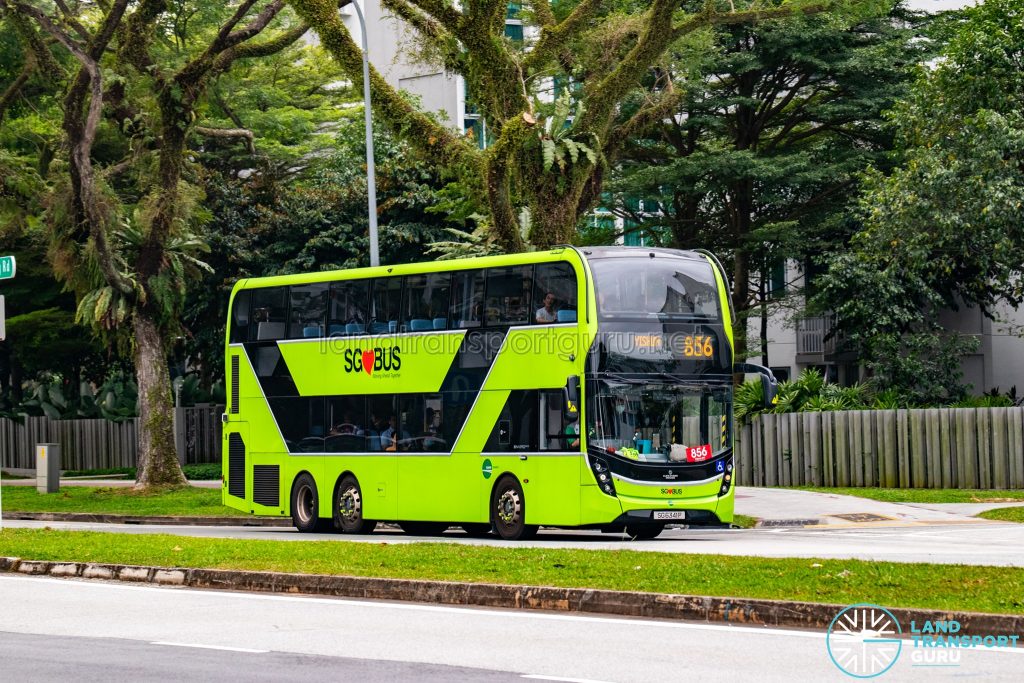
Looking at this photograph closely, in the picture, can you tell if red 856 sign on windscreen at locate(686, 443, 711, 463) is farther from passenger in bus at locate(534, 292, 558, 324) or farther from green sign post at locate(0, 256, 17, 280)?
green sign post at locate(0, 256, 17, 280)

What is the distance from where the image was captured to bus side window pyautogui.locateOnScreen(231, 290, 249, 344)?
86.1 feet

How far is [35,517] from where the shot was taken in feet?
101

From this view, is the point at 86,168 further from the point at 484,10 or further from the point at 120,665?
the point at 120,665

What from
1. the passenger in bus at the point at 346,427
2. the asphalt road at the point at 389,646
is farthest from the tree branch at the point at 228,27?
the asphalt road at the point at 389,646

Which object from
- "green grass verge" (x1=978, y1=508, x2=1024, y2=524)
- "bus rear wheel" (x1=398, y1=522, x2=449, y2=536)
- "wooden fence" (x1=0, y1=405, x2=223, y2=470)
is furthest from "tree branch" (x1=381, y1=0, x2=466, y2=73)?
"wooden fence" (x1=0, y1=405, x2=223, y2=470)

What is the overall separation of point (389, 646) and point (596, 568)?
13.4 feet

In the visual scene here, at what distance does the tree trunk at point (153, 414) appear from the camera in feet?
114

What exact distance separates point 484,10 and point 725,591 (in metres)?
16.6

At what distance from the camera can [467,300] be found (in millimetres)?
22516

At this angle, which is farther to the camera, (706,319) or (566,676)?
(706,319)

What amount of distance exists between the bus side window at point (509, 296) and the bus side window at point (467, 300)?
164mm

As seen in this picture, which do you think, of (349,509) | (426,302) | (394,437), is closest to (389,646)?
(426,302)

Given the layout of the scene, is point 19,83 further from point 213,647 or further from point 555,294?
point 213,647

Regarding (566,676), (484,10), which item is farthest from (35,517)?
(566,676)
